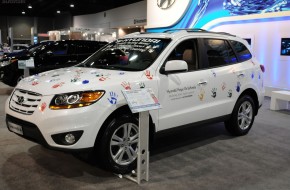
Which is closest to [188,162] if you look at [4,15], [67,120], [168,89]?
[168,89]

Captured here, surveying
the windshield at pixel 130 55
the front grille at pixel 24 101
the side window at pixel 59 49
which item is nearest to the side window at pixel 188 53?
the windshield at pixel 130 55

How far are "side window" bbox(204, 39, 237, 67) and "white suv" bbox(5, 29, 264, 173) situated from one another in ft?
0.05

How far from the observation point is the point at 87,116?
3416 mm

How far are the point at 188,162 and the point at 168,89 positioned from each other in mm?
1012

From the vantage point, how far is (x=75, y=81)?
371cm

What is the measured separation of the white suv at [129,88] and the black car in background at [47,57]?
507 centimetres

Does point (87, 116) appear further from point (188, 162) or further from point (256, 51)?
point (256, 51)

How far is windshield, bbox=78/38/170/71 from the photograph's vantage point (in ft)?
13.9

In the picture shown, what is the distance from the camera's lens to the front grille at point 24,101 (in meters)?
3.59

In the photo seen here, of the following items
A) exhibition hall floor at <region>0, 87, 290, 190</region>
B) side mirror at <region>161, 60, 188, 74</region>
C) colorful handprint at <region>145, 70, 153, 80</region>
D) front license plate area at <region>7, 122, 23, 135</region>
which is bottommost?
exhibition hall floor at <region>0, 87, 290, 190</region>

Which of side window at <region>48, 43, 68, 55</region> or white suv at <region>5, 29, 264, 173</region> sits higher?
side window at <region>48, 43, 68, 55</region>

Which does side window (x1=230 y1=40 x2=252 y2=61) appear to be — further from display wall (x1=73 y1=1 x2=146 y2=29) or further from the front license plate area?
display wall (x1=73 y1=1 x2=146 y2=29)

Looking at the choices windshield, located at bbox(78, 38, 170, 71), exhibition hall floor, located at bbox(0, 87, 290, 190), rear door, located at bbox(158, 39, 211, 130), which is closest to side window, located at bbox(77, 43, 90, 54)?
exhibition hall floor, located at bbox(0, 87, 290, 190)

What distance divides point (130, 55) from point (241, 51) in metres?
2.15
